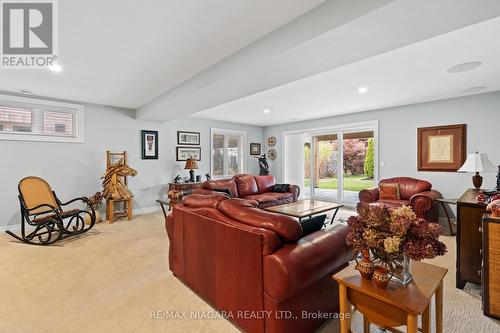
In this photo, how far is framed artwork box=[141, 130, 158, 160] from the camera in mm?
5625

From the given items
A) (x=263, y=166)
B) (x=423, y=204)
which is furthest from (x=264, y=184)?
(x=423, y=204)

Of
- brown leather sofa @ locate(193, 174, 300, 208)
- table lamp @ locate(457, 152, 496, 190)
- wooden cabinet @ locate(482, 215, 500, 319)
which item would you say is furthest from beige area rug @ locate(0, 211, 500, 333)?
brown leather sofa @ locate(193, 174, 300, 208)

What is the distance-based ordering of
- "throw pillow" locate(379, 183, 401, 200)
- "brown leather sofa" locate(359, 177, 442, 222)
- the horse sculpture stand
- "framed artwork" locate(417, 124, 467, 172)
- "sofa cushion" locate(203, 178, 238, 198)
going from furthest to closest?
"sofa cushion" locate(203, 178, 238, 198) < the horse sculpture stand < "throw pillow" locate(379, 183, 401, 200) < "framed artwork" locate(417, 124, 467, 172) < "brown leather sofa" locate(359, 177, 442, 222)

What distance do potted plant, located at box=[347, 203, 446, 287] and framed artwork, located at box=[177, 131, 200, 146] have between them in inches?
218

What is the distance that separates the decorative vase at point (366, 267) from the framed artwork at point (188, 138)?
5590 mm

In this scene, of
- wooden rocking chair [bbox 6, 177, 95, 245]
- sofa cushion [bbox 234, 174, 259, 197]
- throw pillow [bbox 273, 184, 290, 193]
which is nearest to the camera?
wooden rocking chair [bbox 6, 177, 95, 245]

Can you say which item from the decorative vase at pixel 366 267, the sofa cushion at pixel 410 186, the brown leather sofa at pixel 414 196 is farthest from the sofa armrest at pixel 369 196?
the decorative vase at pixel 366 267

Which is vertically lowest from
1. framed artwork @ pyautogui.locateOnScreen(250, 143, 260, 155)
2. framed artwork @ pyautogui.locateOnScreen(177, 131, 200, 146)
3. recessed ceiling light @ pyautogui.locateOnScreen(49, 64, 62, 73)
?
framed artwork @ pyautogui.locateOnScreen(250, 143, 260, 155)

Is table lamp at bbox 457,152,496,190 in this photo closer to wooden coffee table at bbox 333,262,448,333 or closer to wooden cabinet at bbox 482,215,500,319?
wooden cabinet at bbox 482,215,500,319

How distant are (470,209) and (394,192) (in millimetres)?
2495

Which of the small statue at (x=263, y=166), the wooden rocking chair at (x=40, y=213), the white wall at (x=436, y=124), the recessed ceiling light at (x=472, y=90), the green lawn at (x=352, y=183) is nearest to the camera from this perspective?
the wooden rocking chair at (x=40, y=213)

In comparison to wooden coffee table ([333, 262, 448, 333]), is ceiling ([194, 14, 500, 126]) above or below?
above

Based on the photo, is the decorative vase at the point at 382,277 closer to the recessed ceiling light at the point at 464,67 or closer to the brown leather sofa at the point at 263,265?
the brown leather sofa at the point at 263,265

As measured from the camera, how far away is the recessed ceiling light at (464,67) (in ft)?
9.52
